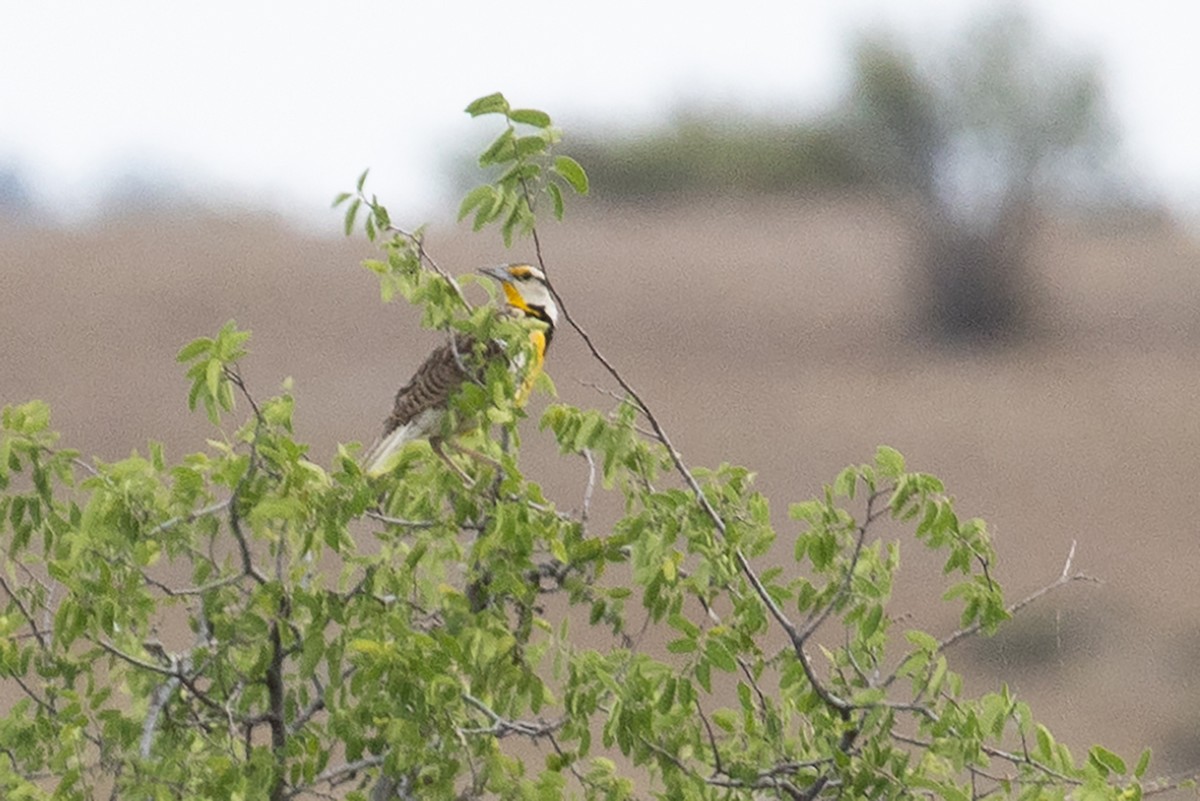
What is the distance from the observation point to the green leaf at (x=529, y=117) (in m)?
3.83

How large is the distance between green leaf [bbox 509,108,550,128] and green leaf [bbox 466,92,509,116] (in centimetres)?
2

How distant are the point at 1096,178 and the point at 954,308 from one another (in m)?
3.42

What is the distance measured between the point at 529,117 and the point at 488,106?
7cm

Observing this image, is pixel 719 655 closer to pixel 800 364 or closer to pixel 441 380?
pixel 441 380

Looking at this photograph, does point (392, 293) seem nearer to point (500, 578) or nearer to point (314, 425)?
point (500, 578)

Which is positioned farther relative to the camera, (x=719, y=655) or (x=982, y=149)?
(x=982, y=149)

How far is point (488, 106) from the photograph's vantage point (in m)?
3.86

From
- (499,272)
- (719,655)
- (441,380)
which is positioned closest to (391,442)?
(441,380)

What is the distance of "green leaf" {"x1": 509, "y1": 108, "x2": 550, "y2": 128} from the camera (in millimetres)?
3832

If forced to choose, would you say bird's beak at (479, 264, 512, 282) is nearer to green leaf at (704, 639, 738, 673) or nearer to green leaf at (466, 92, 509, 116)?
green leaf at (466, 92, 509, 116)

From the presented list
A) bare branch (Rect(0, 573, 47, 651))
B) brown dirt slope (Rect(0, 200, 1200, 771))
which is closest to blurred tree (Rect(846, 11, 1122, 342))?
brown dirt slope (Rect(0, 200, 1200, 771))

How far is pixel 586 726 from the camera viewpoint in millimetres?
3896

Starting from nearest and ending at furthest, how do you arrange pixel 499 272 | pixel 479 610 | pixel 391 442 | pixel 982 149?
pixel 479 610, pixel 391 442, pixel 499 272, pixel 982 149

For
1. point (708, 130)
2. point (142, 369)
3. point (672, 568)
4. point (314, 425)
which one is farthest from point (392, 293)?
point (708, 130)
